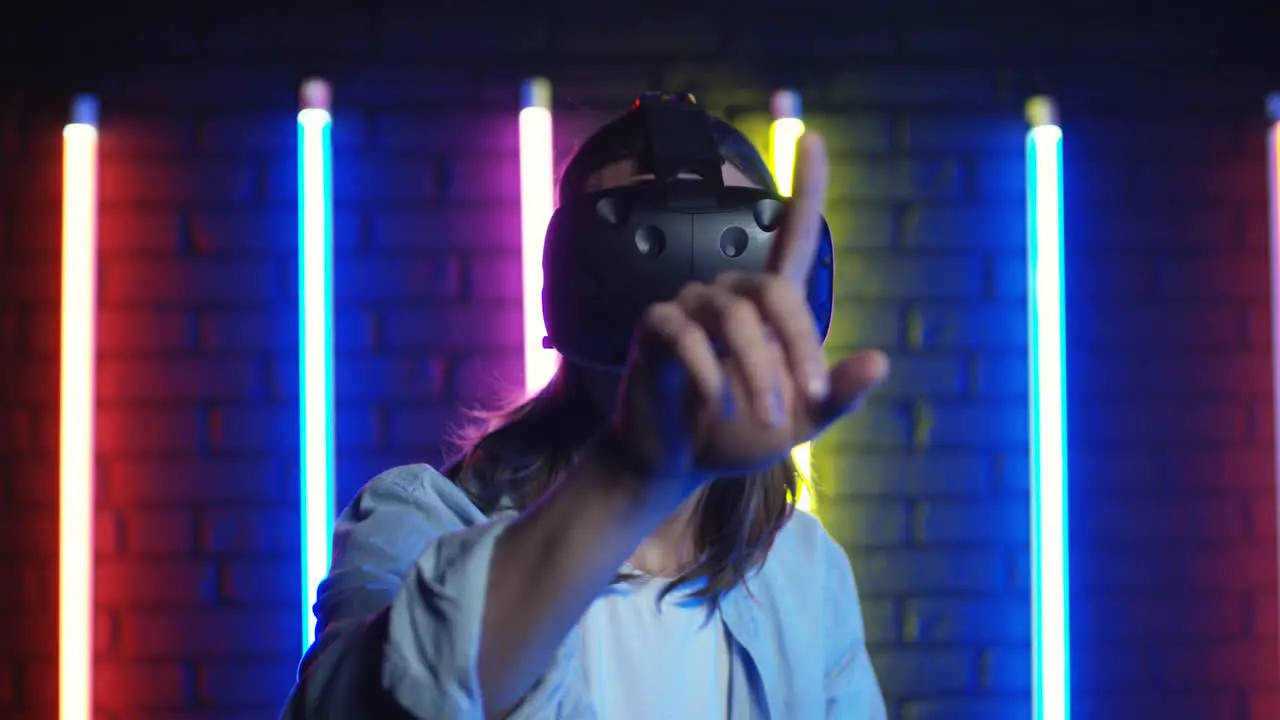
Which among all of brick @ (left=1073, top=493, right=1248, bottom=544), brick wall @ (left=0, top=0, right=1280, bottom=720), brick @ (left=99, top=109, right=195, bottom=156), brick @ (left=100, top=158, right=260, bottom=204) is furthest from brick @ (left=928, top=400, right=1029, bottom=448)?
brick @ (left=99, top=109, right=195, bottom=156)

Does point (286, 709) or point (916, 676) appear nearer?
point (286, 709)

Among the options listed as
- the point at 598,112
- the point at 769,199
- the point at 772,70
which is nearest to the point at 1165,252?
the point at 772,70

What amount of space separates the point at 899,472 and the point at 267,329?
1137mm

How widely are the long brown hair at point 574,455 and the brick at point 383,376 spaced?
60cm

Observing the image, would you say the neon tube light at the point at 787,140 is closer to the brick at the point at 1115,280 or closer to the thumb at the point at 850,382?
the brick at the point at 1115,280

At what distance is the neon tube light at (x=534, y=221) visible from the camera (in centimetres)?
159

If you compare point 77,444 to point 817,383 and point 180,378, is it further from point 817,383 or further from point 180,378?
point 817,383

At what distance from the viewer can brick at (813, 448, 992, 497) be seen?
177 cm

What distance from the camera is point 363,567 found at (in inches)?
33.4

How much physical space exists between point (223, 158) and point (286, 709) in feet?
4.21

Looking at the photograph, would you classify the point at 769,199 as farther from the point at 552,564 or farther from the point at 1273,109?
the point at 1273,109

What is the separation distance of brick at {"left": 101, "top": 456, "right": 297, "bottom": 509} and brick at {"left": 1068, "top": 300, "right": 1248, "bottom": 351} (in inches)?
57.1

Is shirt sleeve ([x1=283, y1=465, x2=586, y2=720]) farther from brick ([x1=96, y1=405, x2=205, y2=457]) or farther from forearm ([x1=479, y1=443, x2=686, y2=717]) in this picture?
brick ([x1=96, y1=405, x2=205, y2=457])

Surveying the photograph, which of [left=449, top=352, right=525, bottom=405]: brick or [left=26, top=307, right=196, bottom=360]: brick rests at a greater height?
[left=26, top=307, right=196, bottom=360]: brick
